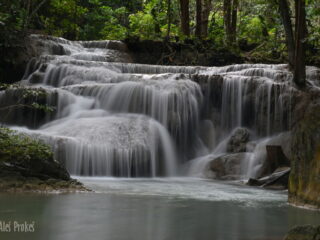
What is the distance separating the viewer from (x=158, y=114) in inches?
490

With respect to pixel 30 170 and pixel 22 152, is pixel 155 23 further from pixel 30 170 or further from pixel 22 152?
pixel 30 170

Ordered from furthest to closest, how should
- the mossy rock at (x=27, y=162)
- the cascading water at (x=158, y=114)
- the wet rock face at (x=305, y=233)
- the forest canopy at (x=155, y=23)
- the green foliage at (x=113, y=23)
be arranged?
the green foliage at (x=113, y=23) < the forest canopy at (x=155, y=23) < the cascading water at (x=158, y=114) < the mossy rock at (x=27, y=162) < the wet rock face at (x=305, y=233)

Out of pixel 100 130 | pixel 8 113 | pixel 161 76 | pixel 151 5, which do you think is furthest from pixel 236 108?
pixel 151 5

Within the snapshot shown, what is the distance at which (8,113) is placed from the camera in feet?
38.5

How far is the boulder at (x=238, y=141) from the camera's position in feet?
38.1

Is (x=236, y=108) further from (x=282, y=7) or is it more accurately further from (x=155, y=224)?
(x=155, y=224)

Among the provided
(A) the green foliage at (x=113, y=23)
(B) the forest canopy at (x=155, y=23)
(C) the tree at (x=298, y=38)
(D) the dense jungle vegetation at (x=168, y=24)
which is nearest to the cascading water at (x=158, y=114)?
(C) the tree at (x=298, y=38)

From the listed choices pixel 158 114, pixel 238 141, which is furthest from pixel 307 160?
pixel 158 114

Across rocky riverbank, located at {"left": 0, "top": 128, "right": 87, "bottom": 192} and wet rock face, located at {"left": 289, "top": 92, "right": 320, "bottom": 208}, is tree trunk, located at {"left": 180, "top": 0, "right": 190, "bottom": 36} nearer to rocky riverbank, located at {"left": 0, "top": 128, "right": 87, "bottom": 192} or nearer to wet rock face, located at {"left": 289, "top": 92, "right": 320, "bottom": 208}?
rocky riverbank, located at {"left": 0, "top": 128, "right": 87, "bottom": 192}

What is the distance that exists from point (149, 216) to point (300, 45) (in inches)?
338

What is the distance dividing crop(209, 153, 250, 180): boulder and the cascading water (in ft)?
0.41

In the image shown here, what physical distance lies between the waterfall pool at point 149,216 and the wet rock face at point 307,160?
20cm

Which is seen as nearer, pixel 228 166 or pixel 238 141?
pixel 228 166

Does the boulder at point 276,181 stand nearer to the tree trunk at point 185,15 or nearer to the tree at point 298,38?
the tree at point 298,38
